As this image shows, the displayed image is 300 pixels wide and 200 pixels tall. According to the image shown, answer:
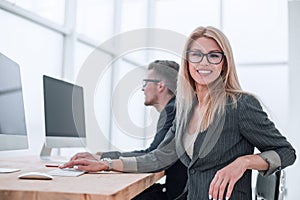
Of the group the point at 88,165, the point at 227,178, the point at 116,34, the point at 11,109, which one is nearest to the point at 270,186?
the point at 227,178

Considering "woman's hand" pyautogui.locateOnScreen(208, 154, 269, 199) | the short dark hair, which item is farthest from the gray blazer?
the short dark hair

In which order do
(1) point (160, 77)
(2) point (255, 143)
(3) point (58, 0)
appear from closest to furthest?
(2) point (255, 143) → (1) point (160, 77) → (3) point (58, 0)

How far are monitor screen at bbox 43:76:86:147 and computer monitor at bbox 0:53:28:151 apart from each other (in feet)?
0.72

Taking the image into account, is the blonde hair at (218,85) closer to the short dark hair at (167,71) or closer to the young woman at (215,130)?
the young woman at (215,130)

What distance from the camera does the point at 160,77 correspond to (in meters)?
2.08

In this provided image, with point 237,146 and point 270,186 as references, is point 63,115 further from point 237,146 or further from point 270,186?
point 270,186

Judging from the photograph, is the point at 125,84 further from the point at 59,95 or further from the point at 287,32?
the point at 287,32

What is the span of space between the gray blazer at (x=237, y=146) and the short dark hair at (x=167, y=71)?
0.69 meters

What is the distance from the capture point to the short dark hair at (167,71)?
6.59 ft

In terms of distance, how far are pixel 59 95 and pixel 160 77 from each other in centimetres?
57

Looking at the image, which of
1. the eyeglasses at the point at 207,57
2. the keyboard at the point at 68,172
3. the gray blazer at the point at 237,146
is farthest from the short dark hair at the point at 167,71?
the keyboard at the point at 68,172

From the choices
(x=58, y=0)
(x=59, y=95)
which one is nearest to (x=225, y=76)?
(x=59, y=95)

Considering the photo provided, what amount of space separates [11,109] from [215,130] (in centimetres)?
83

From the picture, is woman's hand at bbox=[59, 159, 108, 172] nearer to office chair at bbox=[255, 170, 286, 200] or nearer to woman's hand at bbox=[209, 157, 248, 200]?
woman's hand at bbox=[209, 157, 248, 200]
